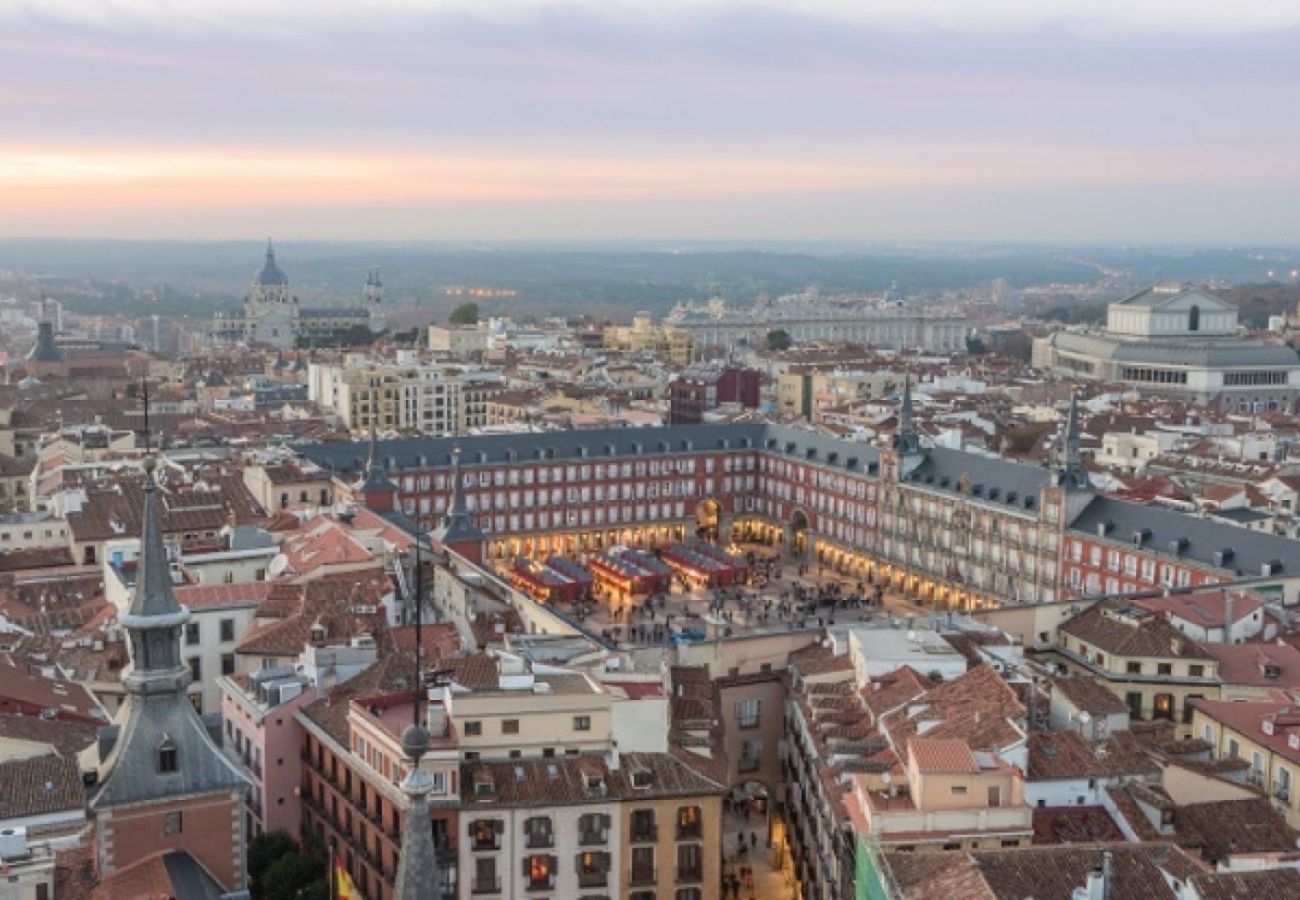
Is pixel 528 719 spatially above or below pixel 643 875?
above

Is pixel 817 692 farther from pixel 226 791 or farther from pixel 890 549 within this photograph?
pixel 890 549

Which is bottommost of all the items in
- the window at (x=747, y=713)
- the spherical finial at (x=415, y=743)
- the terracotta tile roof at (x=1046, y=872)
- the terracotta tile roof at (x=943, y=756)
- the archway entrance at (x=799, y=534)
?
the archway entrance at (x=799, y=534)

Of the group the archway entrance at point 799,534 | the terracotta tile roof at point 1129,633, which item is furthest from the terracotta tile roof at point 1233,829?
the archway entrance at point 799,534

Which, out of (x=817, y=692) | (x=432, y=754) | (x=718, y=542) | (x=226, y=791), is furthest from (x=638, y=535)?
(x=226, y=791)

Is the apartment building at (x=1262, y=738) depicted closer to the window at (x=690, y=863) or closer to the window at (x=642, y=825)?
the window at (x=690, y=863)

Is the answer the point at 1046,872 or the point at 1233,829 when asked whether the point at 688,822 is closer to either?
the point at 1046,872

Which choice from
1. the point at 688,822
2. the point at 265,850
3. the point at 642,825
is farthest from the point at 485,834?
the point at 265,850
